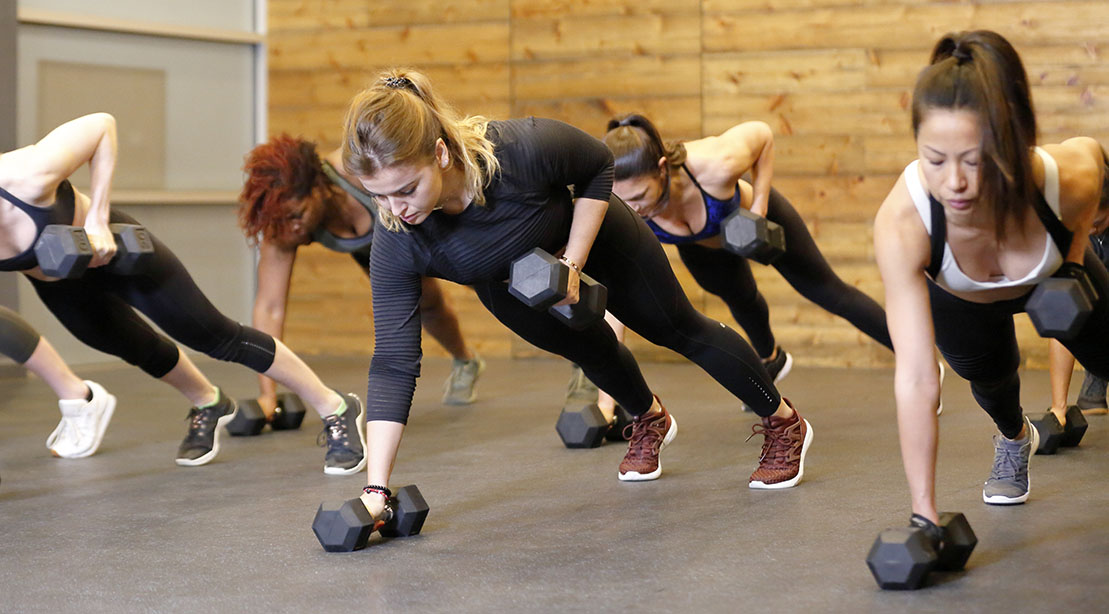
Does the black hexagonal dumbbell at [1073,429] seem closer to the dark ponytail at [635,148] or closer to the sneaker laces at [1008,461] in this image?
the sneaker laces at [1008,461]

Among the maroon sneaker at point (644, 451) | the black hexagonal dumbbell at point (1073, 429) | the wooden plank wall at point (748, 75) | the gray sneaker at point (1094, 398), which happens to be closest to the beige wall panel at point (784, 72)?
the wooden plank wall at point (748, 75)

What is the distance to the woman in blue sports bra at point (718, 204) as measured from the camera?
3215 mm

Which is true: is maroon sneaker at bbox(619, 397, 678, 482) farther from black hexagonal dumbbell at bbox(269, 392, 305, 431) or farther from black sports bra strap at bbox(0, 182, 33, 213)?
black sports bra strap at bbox(0, 182, 33, 213)

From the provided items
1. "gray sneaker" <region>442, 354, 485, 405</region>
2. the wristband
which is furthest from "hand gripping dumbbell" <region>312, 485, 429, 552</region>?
"gray sneaker" <region>442, 354, 485, 405</region>

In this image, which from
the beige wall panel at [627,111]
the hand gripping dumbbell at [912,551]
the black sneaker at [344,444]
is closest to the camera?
the hand gripping dumbbell at [912,551]

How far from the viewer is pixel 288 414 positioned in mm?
4105

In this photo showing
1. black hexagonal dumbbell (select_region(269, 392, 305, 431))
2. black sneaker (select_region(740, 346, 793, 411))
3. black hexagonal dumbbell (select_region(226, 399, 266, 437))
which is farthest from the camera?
black sneaker (select_region(740, 346, 793, 411))

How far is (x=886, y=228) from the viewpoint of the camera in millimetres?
1977

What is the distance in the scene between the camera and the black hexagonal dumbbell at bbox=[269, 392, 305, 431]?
13.4 feet

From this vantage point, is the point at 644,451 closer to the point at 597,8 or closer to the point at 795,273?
the point at 795,273

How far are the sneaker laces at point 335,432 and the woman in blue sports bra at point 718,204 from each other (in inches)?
40.0

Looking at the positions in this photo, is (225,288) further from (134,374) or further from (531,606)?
(531,606)

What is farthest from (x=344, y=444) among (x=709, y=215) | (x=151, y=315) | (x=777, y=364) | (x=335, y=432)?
(x=777, y=364)

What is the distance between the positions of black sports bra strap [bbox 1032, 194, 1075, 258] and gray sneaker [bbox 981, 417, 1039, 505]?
71cm
